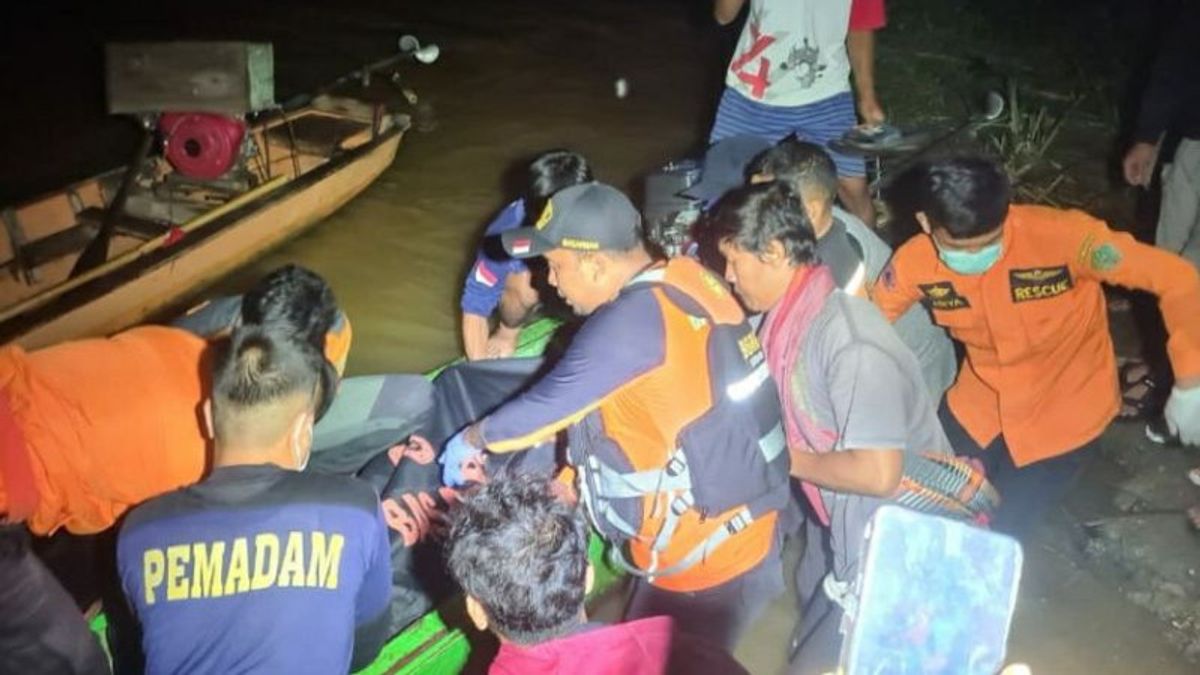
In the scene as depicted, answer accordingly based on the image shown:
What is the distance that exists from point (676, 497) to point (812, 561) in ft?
3.34

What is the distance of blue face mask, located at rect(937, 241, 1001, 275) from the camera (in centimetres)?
334

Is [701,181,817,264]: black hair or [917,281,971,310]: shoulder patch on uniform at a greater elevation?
[701,181,817,264]: black hair

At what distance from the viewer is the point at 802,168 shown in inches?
135

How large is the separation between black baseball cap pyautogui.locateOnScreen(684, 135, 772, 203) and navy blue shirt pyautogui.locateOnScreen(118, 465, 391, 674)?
2.11 m

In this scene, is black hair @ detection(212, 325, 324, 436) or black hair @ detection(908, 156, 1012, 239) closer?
black hair @ detection(212, 325, 324, 436)

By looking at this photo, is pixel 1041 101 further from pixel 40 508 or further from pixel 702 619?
pixel 40 508

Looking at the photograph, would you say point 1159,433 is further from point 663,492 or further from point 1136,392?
point 663,492

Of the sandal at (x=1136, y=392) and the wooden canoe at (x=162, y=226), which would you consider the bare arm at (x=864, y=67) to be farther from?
the wooden canoe at (x=162, y=226)

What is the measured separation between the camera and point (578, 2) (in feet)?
49.9

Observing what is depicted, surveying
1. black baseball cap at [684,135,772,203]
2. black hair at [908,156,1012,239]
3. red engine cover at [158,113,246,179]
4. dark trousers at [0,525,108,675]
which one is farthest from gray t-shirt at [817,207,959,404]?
red engine cover at [158,113,246,179]

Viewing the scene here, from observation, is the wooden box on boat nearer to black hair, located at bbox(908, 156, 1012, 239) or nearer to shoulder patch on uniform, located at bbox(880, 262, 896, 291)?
shoulder patch on uniform, located at bbox(880, 262, 896, 291)

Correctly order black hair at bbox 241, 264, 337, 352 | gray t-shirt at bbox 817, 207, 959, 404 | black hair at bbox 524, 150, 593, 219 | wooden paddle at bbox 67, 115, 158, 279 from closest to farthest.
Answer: black hair at bbox 241, 264, 337, 352 → gray t-shirt at bbox 817, 207, 959, 404 → black hair at bbox 524, 150, 593, 219 → wooden paddle at bbox 67, 115, 158, 279

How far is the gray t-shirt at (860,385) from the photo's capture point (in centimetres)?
274

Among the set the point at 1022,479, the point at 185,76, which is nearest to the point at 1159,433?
the point at 1022,479
